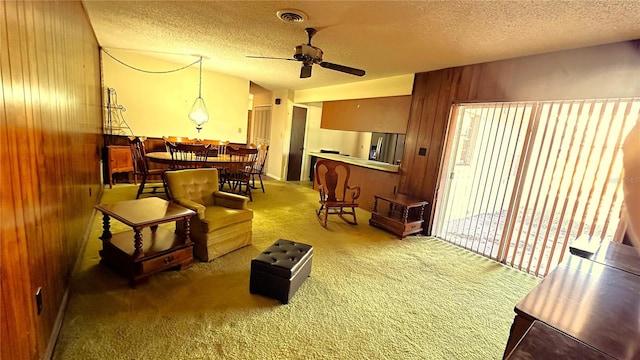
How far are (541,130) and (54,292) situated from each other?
14.6ft

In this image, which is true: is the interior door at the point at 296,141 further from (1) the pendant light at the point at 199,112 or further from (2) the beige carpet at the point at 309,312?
(2) the beige carpet at the point at 309,312

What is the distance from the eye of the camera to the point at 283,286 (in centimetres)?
209

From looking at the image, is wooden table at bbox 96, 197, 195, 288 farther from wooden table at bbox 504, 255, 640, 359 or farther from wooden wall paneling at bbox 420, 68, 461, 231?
wooden wall paneling at bbox 420, 68, 461, 231

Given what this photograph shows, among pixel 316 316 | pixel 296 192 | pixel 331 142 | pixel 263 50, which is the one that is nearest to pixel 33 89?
pixel 316 316

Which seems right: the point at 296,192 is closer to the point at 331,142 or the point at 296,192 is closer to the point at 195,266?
the point at 331,142

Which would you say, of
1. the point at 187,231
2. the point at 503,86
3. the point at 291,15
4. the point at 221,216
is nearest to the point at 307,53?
the point at 291,15

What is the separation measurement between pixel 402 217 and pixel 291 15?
294 cm

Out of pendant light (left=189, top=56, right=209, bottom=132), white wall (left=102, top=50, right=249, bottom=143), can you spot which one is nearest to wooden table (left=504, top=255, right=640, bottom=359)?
white wall (left=102, top=50, right=249, bottom=143)

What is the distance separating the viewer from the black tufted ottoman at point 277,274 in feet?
6.82

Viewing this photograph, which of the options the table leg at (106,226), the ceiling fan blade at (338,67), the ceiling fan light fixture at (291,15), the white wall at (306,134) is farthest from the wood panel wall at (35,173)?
the white wall at (306,134)

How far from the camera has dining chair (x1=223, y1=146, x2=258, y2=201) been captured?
4.74 meters

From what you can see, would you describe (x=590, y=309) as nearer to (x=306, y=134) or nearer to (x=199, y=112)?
(x=199, y=112)

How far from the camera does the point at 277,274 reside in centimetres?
209

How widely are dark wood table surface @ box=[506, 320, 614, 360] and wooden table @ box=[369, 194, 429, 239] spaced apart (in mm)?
2887
